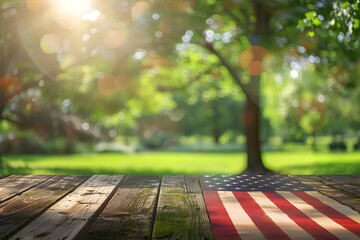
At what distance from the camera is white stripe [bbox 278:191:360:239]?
9.33ft

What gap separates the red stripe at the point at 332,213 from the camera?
303cm

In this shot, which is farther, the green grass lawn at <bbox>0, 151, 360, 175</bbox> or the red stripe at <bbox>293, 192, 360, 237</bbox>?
the green grass lawn at <bbox>0, 151, 360, 175</bbox>

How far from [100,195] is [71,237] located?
132 centimetres

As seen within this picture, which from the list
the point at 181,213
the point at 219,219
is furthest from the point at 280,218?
the point at 181,213

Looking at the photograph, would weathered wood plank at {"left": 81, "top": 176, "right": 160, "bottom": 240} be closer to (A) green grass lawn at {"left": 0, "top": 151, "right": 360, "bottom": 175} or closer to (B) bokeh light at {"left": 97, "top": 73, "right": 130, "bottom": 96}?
(A) green grass lawn at {"left": 0, "top": 151, "right": 360, "bottom": 175}

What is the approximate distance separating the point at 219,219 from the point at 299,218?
1.73 feet

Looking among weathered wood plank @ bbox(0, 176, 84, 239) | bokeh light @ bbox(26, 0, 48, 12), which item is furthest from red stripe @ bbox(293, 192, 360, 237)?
bokeh light @ bbox(26, 0, 48, 12)

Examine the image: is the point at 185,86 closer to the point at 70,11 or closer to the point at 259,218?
the point at 70,11

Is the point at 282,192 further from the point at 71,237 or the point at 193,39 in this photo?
the point at 193,39

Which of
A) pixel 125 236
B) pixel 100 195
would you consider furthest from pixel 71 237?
pixel 100 195

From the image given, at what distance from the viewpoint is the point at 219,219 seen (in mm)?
3182

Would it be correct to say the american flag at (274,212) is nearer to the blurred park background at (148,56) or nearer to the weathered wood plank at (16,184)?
the weathered wood plank at (16,184)

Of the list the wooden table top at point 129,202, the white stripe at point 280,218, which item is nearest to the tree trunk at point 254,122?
the wooden table top at point 129,202

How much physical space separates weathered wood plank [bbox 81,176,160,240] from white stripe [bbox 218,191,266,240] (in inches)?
20.4
